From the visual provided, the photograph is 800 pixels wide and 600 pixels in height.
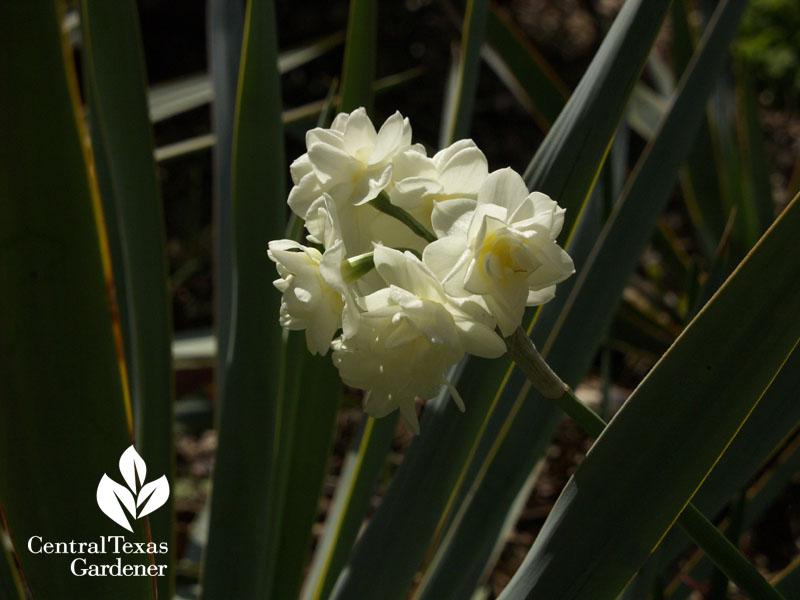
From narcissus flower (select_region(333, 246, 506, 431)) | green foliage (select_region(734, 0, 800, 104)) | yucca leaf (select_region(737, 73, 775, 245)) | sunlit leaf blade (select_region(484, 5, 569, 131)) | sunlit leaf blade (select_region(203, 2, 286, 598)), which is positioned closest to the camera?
narcissus flower (select_region(333, 246, 506, 431))

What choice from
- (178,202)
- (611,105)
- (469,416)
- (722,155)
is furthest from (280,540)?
(178,202)

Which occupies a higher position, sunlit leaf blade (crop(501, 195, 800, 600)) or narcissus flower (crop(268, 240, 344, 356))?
narcissus flower (crop(268, 240, 344, 356))

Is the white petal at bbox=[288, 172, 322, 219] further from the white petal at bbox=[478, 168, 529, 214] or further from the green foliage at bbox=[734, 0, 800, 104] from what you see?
the green foliage at bbox=[734, 0, 800, 104]

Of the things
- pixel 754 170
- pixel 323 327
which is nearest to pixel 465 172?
pixel 323 327

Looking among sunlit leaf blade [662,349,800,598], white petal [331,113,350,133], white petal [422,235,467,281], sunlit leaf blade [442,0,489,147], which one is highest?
sunlit leaf blade [442,0,489,147]

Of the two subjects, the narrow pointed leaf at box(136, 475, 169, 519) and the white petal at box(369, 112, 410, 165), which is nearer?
the white petal at box(369, 112, 410, 165)

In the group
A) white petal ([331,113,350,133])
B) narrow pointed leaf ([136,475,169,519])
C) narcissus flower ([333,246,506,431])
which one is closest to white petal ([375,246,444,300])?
narcissus flower ([333,246,506,431])
